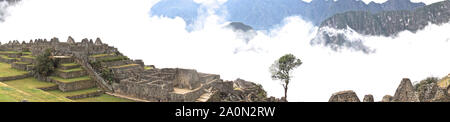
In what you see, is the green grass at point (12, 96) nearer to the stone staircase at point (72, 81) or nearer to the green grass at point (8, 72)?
the stone staircase at point (72, 81)

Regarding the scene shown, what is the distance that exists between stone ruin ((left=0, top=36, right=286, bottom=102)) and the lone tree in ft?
8.01

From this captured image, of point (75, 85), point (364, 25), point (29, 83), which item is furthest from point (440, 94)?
point (364, 25)

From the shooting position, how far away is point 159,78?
26.8 metres

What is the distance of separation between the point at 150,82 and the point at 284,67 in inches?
521

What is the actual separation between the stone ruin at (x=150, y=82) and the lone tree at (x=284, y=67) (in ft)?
8.01

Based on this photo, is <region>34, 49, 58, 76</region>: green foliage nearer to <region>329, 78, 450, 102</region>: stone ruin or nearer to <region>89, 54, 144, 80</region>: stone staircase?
<region>89, 54, 144, 80</region>: stone staircase

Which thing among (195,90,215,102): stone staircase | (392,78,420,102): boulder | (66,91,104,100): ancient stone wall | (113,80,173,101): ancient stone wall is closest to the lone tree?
(195,90,215,102): stone staircase

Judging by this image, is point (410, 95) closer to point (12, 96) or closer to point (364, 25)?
point (12, 96)

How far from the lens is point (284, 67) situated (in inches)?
1169
